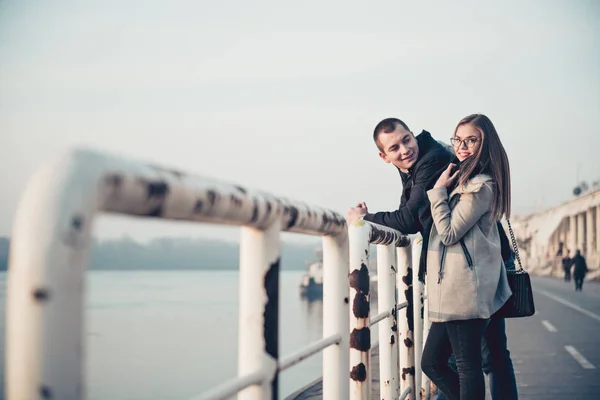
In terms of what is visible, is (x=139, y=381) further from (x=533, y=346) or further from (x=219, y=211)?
(x=219, y=211)

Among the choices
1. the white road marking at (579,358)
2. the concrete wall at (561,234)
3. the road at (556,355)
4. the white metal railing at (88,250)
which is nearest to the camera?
the white metal railing at (88,250)

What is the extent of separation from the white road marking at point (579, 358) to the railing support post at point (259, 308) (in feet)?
22.8

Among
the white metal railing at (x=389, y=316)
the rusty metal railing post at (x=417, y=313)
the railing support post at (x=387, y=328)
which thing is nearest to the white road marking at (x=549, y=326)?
the white metal railing at (x=389, y=316)

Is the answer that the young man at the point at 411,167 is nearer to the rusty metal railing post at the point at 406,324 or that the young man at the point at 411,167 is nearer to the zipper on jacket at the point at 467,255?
the zipper on jacket at the point at 467,255

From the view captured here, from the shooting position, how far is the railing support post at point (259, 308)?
5.16ft

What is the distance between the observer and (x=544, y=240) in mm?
78938

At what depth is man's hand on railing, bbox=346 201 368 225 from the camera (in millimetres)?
3187

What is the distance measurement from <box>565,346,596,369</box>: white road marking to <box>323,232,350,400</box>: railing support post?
243 inches

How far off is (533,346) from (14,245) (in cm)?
973

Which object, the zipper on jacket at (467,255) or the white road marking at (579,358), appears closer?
the zipper on jacket at (467,255)

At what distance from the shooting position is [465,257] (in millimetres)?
3344

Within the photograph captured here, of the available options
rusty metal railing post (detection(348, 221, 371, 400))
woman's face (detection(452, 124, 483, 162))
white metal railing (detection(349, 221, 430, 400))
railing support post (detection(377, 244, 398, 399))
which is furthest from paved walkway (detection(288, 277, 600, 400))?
rusty metal railing post (detection(348, 221, 371, 400))

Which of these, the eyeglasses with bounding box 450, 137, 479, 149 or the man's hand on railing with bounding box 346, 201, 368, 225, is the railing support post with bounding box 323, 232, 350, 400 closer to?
the man's hand on railing with bounding box 346, 201, 368, 225

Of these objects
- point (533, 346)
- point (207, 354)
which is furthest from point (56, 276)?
point (207, 354)
